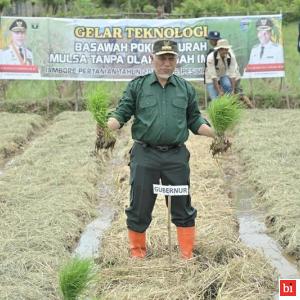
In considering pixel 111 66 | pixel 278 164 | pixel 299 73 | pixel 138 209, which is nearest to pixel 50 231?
pixel 138 209

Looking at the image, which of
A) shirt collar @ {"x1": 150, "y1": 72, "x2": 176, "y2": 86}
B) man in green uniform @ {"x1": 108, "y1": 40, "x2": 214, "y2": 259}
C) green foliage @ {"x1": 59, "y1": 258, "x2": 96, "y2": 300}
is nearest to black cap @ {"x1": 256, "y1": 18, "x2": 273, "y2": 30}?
man in green uniform @ {"x1": 108, "y1": 40, "x2": 214, "y2": 259}

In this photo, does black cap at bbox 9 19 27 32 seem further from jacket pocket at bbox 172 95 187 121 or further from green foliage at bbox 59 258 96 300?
green foliage at bbox 59 258 96 300

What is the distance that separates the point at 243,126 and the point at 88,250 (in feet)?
19.2

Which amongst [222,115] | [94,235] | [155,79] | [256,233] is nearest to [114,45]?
[94,235]

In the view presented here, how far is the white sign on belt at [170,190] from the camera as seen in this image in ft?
15.3

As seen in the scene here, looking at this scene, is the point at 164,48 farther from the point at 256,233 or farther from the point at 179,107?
the point at 256,233

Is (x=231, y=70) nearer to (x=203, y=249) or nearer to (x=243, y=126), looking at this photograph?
(x=243, y=126)

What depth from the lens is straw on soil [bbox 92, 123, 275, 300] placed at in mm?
4480

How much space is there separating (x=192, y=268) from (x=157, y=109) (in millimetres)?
1216

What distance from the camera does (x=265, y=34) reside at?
12.9m

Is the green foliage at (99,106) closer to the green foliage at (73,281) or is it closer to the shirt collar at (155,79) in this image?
the shirt collar at (155,79)

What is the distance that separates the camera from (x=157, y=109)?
4.71m

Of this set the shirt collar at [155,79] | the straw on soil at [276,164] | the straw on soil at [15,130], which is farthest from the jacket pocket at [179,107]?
the straw on soil at [15,130]

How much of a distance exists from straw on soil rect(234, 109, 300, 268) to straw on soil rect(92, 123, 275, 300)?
1.45 feet
